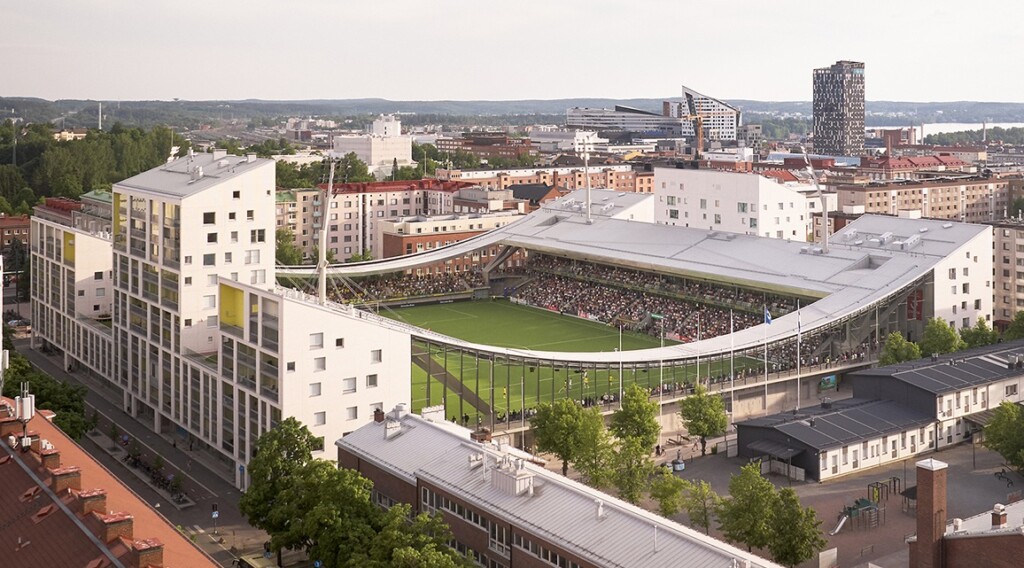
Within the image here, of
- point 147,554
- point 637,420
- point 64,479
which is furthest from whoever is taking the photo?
point 637,420

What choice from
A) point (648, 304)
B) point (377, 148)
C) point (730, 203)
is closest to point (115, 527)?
point (648, 304)

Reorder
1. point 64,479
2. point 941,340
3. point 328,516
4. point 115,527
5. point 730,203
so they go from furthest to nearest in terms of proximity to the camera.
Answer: point 730,203 → point 941,340 → point 328,516 → point 64,479 → point 115,527

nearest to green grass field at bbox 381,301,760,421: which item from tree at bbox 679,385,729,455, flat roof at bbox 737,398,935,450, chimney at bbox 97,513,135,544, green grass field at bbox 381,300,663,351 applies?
green grass field at bbox 381,300,663,351

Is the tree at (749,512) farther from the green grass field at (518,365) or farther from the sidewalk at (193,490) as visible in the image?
the sidewalk at (193,490)

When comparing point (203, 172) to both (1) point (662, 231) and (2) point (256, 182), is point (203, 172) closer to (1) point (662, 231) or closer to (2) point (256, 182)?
(2) point (256, 182)

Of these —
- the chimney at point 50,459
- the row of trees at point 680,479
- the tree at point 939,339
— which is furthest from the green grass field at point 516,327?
the chimney at point 50,459

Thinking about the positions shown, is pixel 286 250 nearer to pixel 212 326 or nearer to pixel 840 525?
pixel 212 326

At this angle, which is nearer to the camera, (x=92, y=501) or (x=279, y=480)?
(x=92, y=501)

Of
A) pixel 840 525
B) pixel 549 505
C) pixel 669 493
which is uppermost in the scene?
pixel 549 505
